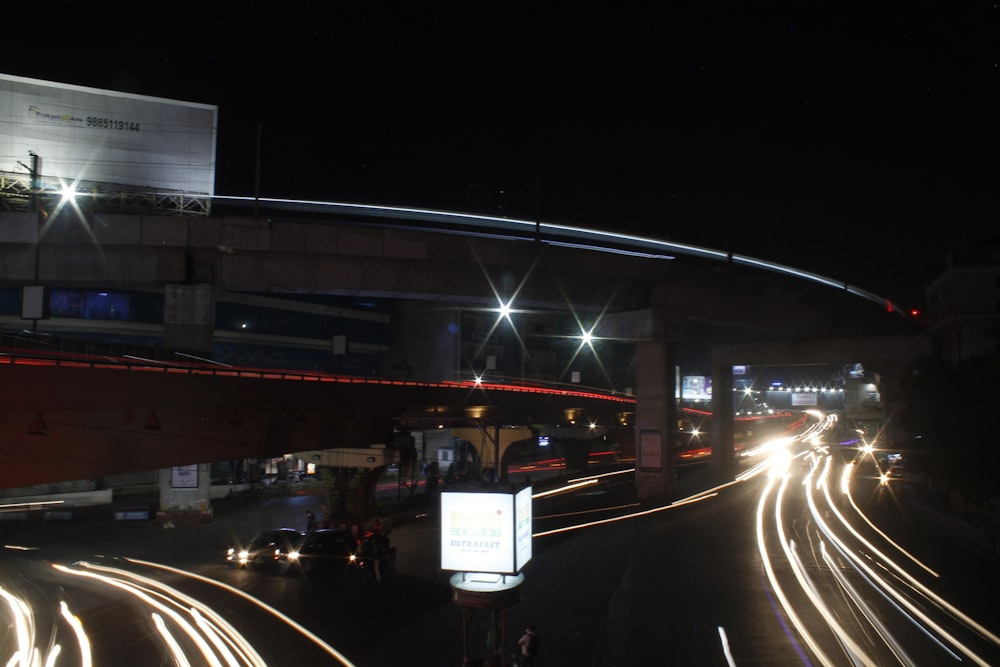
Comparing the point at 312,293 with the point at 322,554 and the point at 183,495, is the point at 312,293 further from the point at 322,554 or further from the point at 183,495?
the point at 322,554

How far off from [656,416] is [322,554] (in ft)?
59.9

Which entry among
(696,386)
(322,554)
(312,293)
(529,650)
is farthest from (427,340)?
(529,650)

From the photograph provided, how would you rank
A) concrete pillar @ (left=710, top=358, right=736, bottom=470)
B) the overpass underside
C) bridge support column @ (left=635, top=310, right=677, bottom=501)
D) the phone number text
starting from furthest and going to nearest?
concrete pillar @ (left=710, top=358, right=736, bottom=470)
the phone number text
bridge support column @ (left=635, top=310, right=677, bottom=501)
the overpass underside

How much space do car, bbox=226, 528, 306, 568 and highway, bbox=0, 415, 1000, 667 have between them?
68 cm

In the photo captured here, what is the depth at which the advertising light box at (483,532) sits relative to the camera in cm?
1509

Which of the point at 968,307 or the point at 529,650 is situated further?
the point at 968,307

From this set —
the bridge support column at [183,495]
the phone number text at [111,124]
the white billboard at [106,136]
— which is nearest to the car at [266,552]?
the bridge support column at [183,495]

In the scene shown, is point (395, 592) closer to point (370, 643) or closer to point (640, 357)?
point (370, 643)

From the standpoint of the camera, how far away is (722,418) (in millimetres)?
57438

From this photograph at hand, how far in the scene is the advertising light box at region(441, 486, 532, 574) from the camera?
15.1 metres

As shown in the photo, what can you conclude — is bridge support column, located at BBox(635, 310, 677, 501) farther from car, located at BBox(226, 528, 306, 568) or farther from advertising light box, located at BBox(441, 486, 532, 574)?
advertising light box, located at BBox(441, 486, 532, 574)

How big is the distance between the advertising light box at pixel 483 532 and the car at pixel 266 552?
12175 millimetres

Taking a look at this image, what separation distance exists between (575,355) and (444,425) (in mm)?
55878

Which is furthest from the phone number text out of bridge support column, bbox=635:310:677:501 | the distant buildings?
the distant buildings
